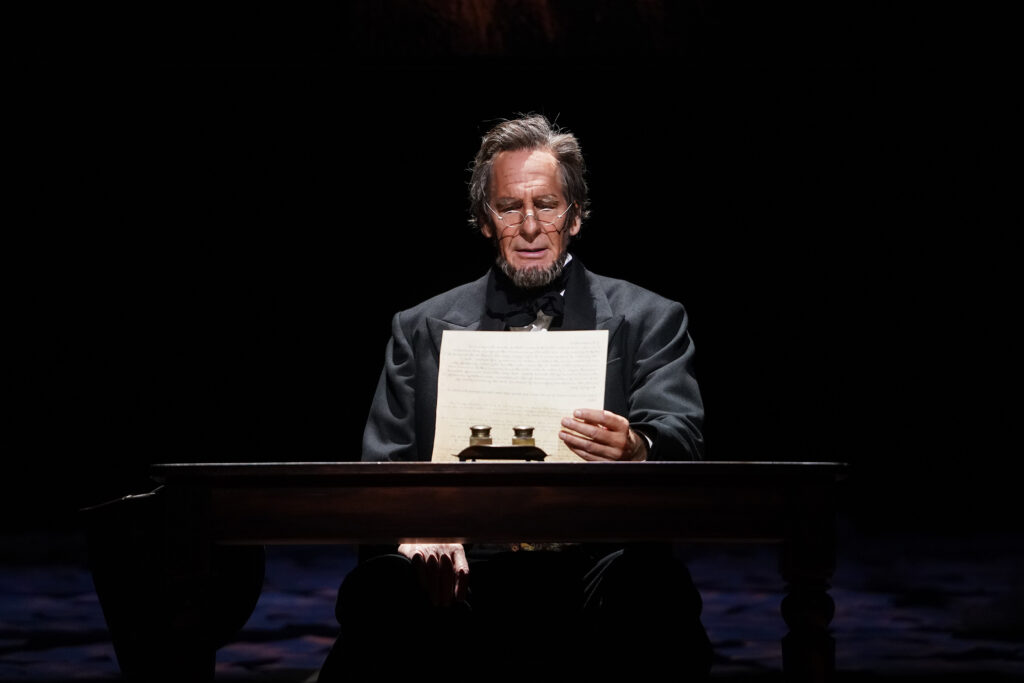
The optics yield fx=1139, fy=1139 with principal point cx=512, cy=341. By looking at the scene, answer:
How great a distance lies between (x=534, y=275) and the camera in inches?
91.0

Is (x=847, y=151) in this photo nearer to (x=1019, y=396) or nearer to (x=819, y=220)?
(x=819, y=220)

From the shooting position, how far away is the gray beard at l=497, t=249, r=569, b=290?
7.58 feet

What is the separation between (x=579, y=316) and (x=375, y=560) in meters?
0.73

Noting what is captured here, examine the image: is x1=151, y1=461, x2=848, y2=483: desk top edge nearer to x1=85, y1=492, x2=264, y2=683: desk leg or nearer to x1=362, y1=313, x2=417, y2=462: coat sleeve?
x1=85, y1=492, x2=264, y2=683: desk leg

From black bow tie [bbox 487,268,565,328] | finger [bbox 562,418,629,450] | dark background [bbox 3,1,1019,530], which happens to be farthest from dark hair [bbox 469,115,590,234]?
dark background [bbox 3,1,1019,530]

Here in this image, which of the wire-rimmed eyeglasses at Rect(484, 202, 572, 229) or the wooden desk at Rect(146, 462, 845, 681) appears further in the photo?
the wire-rimmed eyeglasses at Rect(484, 202, 572, 229)

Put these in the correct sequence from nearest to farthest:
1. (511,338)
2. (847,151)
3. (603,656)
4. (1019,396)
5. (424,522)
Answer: (424,522) → (603,656) → (511,338) → (847,151) → (1019,396)

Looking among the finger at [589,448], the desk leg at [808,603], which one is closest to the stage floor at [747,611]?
the finger at [589,448]

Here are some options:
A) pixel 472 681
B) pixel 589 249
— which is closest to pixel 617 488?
pixel 472 681

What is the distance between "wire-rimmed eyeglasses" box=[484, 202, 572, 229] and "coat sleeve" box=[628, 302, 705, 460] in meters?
0.27

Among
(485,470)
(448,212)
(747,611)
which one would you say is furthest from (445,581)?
(448,212)

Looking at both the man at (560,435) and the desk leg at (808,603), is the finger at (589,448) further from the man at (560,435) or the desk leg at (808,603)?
the desk leg at (808,603)

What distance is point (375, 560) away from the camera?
5.77 feet

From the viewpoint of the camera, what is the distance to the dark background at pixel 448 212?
→ 4312 millimetres
